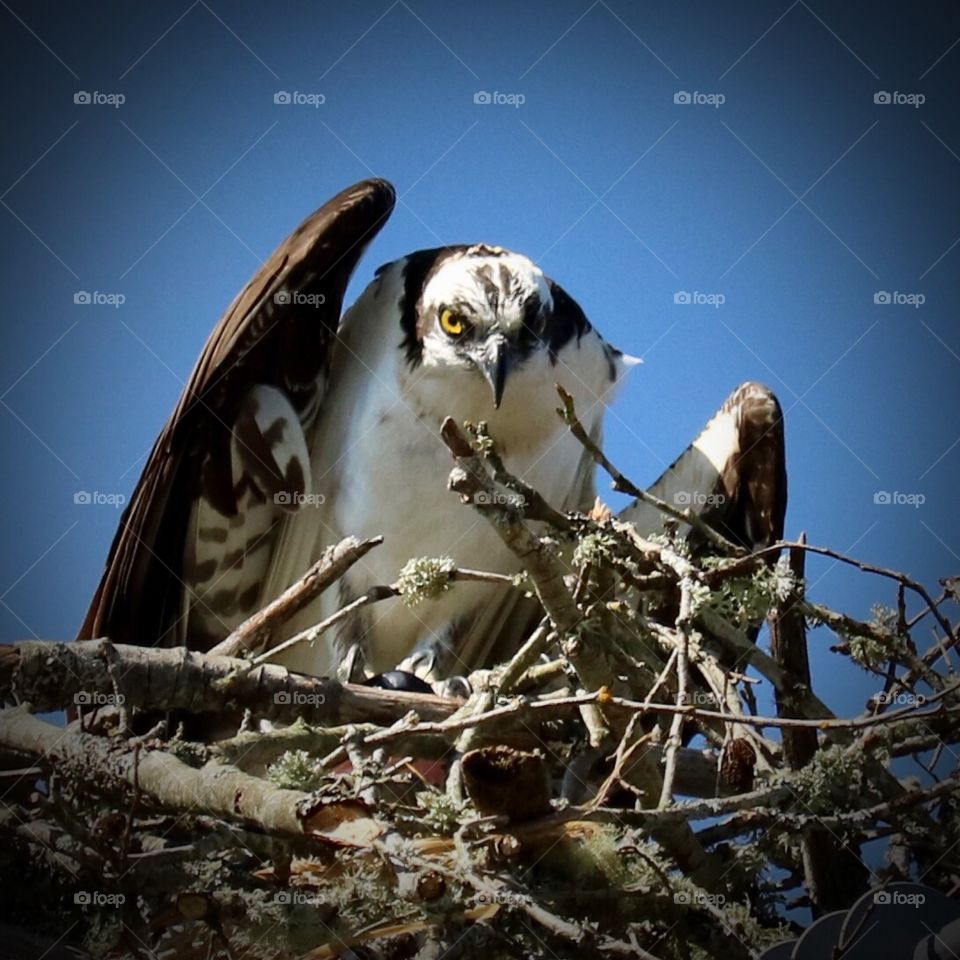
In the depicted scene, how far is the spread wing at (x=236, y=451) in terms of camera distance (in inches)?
156

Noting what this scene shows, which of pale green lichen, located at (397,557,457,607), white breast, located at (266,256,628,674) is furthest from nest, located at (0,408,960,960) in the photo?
white breast, located at (266,256,628,674)

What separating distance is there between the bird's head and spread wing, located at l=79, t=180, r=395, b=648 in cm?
27

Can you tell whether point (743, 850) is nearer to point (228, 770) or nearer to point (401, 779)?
point (401, 779)

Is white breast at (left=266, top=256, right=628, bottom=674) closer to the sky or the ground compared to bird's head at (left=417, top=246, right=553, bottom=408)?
closer to the ground

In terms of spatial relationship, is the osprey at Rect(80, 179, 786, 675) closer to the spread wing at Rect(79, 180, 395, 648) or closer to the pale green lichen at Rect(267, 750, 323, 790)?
the spread wing at Rect(79, 180, 395, 648)

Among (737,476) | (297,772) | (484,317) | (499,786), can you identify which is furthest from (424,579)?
(737,476)

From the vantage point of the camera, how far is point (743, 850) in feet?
8.59

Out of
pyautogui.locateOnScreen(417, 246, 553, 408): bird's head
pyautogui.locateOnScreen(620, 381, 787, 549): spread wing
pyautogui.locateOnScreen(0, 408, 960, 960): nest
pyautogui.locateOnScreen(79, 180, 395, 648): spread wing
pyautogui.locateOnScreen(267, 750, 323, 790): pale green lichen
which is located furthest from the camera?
pyautogui.locateOnScreen(620, 381, 787, 549): spread wing

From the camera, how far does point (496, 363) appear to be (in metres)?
4.06

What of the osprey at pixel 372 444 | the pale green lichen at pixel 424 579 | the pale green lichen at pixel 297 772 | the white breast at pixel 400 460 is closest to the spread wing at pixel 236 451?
the osprey at pixel 372 444

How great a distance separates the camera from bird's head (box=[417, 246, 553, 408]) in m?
4.11

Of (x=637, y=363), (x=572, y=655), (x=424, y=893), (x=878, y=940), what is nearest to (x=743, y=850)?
(x=878, y=940)

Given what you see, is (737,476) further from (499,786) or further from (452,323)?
(499,786)

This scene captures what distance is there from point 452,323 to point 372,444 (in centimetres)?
44
